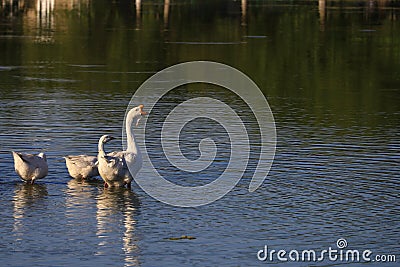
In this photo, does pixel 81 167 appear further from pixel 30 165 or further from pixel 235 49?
pixel 235 49

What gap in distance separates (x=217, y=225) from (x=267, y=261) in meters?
1.78

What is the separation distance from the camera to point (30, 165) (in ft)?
53.4

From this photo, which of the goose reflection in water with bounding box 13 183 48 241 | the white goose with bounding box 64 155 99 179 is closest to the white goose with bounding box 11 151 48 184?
the goose reflection in water with bounding box 13 183 48 241

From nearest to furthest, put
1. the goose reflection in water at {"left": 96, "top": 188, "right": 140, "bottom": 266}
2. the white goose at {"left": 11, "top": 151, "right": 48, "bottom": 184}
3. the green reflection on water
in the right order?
1. the goose reflection in water at {"left": 96, "top": 188, "right": 140, "bottom": 266}
2. the white goose at {"left": 11, "top": 151, "right": 48, "bottom": 184}
3. the green reflection on water

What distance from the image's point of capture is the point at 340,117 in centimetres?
2455

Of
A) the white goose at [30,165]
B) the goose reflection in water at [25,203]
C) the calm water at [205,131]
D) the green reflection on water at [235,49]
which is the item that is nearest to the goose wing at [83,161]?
the calm water at [205,131]

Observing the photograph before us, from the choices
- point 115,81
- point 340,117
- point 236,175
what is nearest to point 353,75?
point 115,81

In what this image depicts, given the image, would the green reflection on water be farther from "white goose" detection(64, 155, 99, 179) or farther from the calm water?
"white goose" detection(64, 155, 99, 179)

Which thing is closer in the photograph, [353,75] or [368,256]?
[368,256]

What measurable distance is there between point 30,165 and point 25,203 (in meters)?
1.25

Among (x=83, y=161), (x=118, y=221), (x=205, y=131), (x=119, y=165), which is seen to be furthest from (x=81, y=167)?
(x=205, y=131)

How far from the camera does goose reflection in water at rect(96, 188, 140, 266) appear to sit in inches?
498

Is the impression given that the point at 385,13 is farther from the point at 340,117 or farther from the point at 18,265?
the point at 18,265

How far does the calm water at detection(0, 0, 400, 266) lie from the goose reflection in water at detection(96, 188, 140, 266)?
0.03 meters
